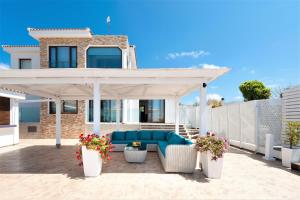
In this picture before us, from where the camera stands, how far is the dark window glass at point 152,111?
16172mm

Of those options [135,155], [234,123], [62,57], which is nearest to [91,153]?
[135,155]

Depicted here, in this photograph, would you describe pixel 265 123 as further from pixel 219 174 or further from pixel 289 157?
pixel 219 174

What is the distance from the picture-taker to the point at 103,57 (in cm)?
1388

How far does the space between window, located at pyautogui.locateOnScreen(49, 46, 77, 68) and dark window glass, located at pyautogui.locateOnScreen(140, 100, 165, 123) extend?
6.42m

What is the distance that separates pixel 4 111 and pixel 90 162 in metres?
9.09

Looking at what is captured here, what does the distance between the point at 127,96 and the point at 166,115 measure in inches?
202

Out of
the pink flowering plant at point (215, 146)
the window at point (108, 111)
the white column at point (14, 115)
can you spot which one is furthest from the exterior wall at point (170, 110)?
the white column at point (14, 115)

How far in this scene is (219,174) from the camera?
5.47m

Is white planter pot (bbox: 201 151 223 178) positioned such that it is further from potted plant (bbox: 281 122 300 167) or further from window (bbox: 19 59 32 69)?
window (bbox: 19 59 32 69)

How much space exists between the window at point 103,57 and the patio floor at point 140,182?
8.24 m

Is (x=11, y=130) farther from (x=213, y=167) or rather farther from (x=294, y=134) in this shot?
(x=294, y=134)

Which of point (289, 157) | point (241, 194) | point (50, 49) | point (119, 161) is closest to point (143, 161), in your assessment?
point (119, 161)

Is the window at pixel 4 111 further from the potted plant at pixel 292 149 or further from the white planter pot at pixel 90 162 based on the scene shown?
the potted plant at pixel 292 149

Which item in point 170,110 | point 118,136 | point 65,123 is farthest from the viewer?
point 170,110
